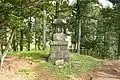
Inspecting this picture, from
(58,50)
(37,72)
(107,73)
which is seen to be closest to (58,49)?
(58,50)

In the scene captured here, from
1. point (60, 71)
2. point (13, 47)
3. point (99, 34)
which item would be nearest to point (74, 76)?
point (60, 71)

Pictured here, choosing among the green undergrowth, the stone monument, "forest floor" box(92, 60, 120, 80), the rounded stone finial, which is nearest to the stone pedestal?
the stone monument

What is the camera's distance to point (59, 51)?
13438mm

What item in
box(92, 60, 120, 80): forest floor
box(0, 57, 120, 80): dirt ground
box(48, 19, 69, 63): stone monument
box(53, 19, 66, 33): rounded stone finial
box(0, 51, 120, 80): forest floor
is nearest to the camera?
box(0, 57, 120, 80): dirt ground

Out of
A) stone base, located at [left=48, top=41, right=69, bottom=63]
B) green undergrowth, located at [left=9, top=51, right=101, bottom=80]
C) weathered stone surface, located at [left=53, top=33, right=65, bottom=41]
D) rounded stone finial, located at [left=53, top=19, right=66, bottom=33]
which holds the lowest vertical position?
green undergrowth, located at [left=9, top=51, right=101, bottom=80]

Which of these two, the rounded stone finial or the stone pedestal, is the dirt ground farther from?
the rounded stone finial

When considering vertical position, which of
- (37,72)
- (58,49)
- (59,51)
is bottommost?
(37,72)

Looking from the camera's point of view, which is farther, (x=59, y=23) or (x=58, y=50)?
(x=59, y=23)

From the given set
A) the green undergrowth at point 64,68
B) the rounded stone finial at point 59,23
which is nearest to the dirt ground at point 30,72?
the green undergrowth at point 64,68

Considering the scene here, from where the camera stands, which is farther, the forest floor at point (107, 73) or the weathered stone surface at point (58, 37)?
the weathered stone surface at point (58, 37)

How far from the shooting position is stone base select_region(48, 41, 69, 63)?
13344mm

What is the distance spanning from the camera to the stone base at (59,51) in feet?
43.8

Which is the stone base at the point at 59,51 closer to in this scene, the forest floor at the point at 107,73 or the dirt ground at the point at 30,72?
the dirt ground at the point at 30,72

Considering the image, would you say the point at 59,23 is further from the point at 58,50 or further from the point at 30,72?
the point at 30,72
